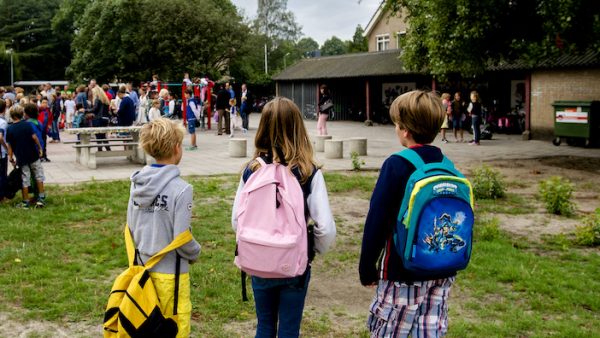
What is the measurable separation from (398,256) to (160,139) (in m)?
1.53

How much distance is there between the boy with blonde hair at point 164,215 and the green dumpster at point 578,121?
65.1 ft

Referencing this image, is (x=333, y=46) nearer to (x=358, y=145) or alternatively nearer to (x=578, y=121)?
(x=578, y=121)

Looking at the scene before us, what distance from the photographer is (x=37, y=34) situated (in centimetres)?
9400

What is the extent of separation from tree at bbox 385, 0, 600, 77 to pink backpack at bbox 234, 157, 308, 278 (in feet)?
42.3

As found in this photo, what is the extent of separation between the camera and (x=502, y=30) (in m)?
16.7

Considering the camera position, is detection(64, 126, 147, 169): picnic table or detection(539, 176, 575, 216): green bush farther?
detection(64, 126, 147, 169): picnic table

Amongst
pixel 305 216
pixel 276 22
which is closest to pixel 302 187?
pixel 305 216

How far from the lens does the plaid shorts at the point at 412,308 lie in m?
3.20

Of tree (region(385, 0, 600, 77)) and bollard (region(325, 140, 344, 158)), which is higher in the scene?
tree (region(385, 0, 600, 77))

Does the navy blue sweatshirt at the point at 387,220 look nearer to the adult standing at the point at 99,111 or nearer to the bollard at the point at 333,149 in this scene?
the bollard at the point at 333,149

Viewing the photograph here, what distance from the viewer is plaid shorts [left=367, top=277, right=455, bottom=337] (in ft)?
10.5

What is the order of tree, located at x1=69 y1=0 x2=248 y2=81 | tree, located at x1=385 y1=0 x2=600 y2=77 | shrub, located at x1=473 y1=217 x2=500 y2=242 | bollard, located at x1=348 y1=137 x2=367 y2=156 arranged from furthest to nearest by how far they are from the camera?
tree, located at x1=69 y1=0 x2=248 y2=81 < bollard, located at x1=348 y1=137 x2=367 y2=156 < tree, located at x1=385 y1=0 x2=600 y2=77 < shrub, located at x1=473 y1=217 x2=500 y2=242

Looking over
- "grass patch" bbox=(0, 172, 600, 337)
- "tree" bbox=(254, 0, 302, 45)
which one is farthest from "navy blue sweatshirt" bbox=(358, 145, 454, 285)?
"tree" bbox=(254, 0, 302, 45)

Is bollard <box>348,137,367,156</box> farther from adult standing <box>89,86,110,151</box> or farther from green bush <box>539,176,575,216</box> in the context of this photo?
green bush <box>539,176,575,216</box>
